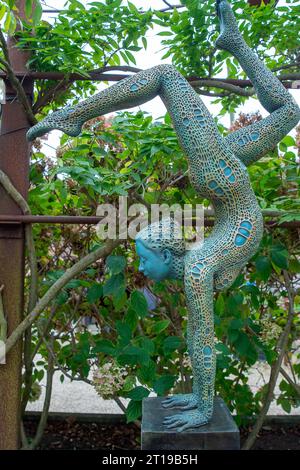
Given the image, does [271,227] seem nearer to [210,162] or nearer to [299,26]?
[210,162]

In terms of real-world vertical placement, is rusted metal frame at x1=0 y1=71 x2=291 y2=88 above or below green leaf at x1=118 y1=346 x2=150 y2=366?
above

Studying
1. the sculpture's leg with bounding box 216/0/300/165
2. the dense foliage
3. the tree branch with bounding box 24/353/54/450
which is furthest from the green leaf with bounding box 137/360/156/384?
the sculpture's leg with bounding box 216/0/300/165

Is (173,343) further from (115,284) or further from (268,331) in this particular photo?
(268,331)

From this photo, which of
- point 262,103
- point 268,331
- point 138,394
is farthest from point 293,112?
point 138,394

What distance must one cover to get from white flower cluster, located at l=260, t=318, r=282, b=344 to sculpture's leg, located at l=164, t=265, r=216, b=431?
3.55 feet

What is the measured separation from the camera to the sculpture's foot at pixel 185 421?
142cm

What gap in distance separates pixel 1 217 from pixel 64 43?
92 centimetres

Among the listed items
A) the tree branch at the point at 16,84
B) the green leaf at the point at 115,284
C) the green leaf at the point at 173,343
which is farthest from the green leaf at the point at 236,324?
the tree branch at the point at 16,84

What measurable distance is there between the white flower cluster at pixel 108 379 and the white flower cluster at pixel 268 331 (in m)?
0.83

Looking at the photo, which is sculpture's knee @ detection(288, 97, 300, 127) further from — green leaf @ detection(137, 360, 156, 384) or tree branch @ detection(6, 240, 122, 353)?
green leaf @ detection(137, 360, 156, 384)

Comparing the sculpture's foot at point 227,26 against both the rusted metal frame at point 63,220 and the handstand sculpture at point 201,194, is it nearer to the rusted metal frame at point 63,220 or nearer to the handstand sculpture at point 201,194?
the handstand sculpture at point 201,194

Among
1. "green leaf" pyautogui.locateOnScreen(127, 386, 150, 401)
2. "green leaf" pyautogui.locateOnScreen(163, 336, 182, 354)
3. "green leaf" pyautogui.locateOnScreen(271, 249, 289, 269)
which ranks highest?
"green leaf" pyautogui.locateOnScreen(271, 249, 289, 269)

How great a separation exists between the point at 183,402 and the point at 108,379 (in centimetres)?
78

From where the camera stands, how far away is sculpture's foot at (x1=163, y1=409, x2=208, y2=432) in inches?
55.9
